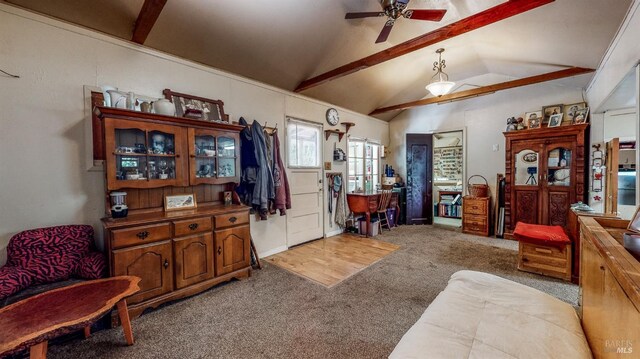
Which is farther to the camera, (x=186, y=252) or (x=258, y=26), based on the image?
(x=258, y=26)

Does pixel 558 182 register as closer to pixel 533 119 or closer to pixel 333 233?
pixel 533 119

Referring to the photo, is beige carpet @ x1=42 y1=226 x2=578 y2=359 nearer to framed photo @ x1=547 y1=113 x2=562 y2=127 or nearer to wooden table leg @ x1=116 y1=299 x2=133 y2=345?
wooden table leg @ x1=116 y1=299 x2=133 y2=345

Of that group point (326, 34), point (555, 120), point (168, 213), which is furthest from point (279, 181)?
point (555, 120)

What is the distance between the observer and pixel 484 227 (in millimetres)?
4828

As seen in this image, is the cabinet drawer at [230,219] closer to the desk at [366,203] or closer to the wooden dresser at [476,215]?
the desk at [366,203]

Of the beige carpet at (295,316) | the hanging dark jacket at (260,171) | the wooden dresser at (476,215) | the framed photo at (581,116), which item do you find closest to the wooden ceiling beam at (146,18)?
the hanging dark jacket at (260,171)

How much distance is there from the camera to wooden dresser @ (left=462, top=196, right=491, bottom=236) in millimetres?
4816

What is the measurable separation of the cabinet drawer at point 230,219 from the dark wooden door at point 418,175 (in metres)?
4.12

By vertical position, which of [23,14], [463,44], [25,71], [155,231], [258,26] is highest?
[463,44]

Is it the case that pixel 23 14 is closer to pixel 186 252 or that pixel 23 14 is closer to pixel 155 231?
pixel 155 231

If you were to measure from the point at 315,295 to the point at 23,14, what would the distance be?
3.60 m

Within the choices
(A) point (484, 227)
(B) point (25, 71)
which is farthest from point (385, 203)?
(B) point (25, 71)

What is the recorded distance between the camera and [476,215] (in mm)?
4922

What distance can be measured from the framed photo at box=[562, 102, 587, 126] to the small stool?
91.0 inches
